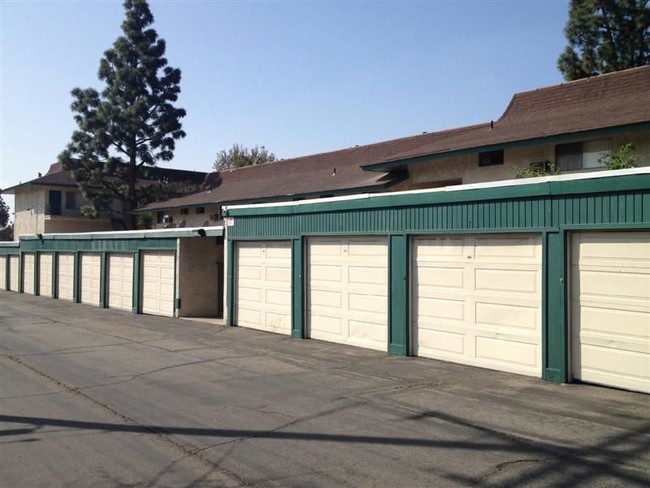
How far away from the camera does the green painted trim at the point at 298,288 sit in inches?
586

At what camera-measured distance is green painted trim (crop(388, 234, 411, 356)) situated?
1220cm

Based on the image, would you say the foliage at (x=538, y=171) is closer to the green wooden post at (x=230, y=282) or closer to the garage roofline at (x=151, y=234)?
the green wooden post at (x=230, y=282)

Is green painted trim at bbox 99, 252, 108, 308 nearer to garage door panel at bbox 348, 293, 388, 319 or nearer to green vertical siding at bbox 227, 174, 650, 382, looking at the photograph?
green vertical siding at bbox 227, 174, 650, 382

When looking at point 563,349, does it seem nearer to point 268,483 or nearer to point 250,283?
point 268,483

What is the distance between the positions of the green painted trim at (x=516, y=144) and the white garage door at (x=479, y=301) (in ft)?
16.7

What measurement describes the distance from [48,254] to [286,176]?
43.0ft

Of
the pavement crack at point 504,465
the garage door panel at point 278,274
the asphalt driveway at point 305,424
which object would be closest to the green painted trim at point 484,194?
the garage door panel at point 278,274

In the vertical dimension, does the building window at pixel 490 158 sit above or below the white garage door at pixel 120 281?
above

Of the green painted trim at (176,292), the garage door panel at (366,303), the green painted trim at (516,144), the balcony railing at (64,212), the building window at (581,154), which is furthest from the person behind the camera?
the balcony railing at (64,212)

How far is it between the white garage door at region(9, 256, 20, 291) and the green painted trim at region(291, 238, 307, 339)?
27.5m

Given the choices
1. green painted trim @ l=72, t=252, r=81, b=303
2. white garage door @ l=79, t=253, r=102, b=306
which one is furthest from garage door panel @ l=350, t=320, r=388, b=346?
green painted trim @ l=72, t=252, r=81, b=303

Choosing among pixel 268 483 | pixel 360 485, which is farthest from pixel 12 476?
pixel 360 485

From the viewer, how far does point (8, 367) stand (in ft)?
37.6

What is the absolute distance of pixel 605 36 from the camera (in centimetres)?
3106
